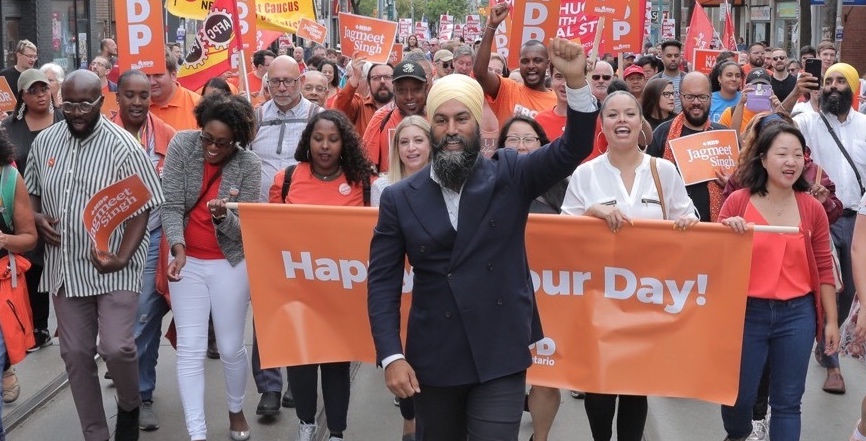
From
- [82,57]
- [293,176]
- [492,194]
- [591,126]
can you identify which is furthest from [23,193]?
[82,57]

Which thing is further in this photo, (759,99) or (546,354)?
(759,99)

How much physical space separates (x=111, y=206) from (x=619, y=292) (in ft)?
7.91

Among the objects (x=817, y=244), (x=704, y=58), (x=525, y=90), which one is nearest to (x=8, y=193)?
(x=817, y=244)

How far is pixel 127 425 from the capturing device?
623 centimetres

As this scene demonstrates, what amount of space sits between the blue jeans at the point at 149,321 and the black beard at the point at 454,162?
3026mm

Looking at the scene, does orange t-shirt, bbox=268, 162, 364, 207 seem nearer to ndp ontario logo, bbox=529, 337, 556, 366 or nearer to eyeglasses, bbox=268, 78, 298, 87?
ndp ontario logo, bbox=529, 337, 556, 366

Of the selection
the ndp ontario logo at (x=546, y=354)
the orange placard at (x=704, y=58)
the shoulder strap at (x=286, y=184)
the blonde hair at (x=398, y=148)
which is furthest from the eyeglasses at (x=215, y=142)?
the orange placard at (x=704, y=58)

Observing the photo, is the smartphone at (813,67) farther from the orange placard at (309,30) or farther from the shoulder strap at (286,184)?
the orange placard at (309,30)

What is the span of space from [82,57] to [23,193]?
28.5 metres

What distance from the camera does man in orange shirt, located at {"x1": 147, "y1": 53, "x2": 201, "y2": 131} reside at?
27.6ft

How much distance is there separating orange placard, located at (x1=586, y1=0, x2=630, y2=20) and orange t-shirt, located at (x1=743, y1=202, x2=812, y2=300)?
6.01 metres

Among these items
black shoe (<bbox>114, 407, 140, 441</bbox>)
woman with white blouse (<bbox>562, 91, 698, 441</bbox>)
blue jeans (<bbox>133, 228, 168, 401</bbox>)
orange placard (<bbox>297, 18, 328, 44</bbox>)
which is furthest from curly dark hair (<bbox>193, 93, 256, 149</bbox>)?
orange placard (<bbox>297, 18, 328, 44</bbox>)

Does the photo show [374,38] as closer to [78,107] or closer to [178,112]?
[178,112]

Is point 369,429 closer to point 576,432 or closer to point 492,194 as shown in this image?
point 576,432
